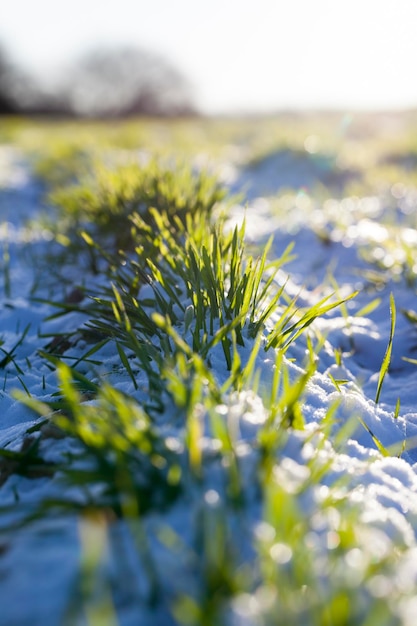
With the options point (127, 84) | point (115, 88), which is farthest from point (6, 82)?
point (127, 84)

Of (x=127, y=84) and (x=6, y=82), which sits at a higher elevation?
(x=127, y=84)

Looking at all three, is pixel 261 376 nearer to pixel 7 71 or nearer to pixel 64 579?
pixel 64 579

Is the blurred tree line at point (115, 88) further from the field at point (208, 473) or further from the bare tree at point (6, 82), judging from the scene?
the field at point (208, 473)

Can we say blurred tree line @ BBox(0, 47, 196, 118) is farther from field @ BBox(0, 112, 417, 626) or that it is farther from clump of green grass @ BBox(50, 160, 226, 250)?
field @ BBox(0, 112, 417, 626)

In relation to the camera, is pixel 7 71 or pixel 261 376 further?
pixel 7 71

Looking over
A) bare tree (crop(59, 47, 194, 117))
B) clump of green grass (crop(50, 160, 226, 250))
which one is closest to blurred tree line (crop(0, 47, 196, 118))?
bare tree (crop(59, 47, 194, 117))

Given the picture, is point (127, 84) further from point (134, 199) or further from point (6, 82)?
point (134, 199)

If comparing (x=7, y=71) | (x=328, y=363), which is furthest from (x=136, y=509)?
(x=7, y=71)
